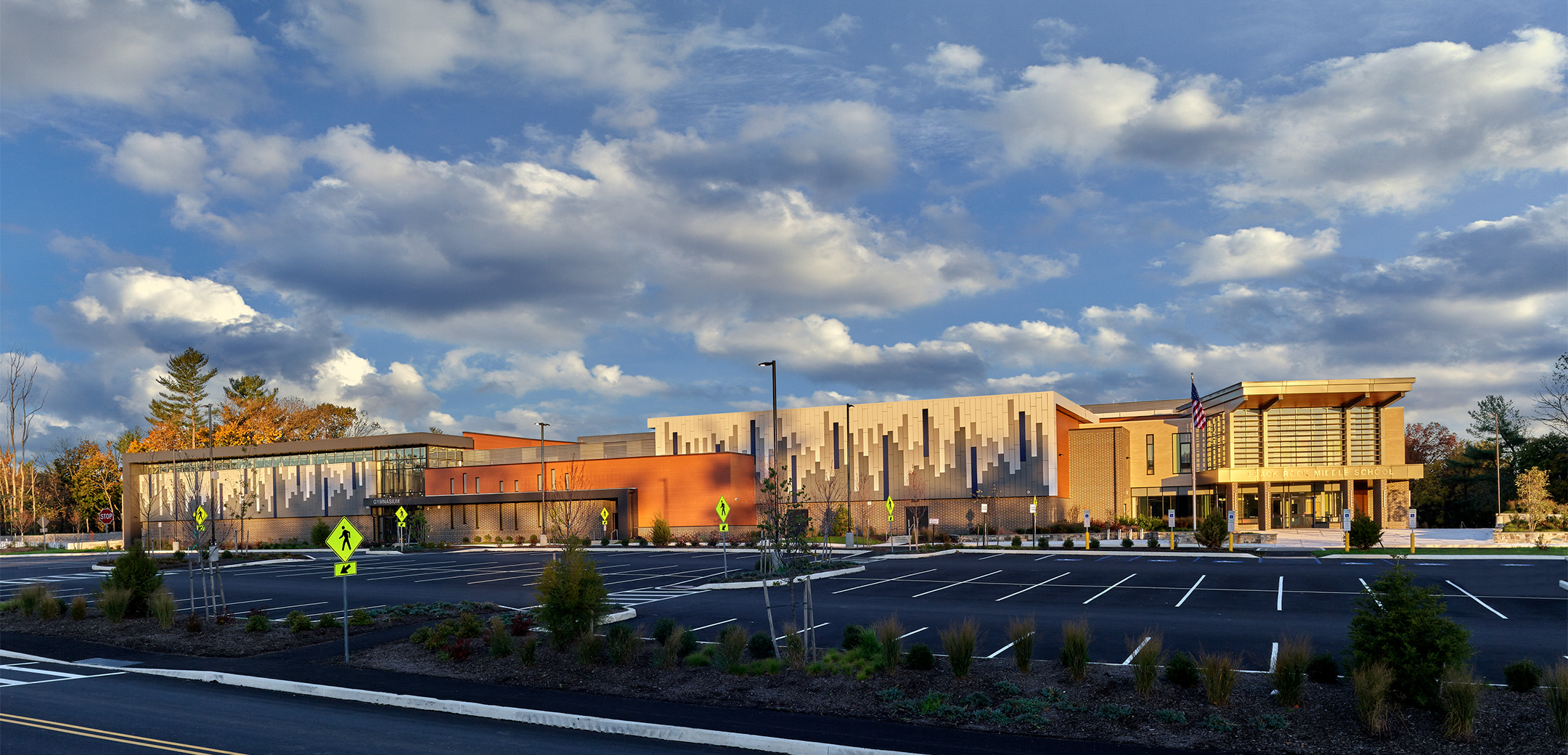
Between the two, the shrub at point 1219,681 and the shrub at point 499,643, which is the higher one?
the shrub at point 1219,681

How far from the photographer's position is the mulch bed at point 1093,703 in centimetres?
963

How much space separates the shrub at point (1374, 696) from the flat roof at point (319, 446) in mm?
70364

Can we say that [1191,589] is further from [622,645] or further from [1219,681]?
[622,645]

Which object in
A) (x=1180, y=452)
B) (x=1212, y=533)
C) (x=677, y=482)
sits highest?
(x=1180, y=452)

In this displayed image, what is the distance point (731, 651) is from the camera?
13.9 meters

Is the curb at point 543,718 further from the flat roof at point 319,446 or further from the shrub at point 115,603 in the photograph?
the flat roof at point 319,446

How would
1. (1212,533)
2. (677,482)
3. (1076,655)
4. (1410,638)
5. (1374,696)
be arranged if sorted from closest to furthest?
1. (1374,696)
2. (1410,638)
3. (1076,655)
4. (1212,533)
5. (677,482)

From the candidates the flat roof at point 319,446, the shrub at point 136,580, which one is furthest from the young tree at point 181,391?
the shrub at point 136,580

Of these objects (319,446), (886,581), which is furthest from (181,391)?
(886,581)

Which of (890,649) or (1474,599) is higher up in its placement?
(890,649)

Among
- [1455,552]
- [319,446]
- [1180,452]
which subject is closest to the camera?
[1455,552]

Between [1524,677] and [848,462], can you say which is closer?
[1524,677]

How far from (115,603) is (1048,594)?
924 inches

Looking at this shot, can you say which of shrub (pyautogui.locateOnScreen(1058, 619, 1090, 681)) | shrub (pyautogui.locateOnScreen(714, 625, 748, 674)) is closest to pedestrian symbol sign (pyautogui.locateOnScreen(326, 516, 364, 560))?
shrub (pyautogui.locateOnScreen(714, 625, 748, 674))
